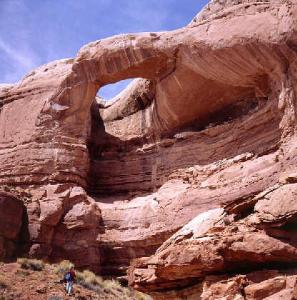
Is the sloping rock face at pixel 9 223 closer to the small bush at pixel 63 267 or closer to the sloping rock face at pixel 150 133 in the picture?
the sloping rock face at pixel 150 133

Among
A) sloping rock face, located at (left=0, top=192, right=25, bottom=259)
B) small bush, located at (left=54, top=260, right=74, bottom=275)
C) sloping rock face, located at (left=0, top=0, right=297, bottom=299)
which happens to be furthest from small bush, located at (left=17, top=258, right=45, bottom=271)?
sloping rock face, located at (left=0, top=0, right=297, bottom=299)

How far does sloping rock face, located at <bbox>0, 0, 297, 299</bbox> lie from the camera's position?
63.5 feet

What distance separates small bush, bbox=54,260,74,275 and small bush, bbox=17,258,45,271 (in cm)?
51

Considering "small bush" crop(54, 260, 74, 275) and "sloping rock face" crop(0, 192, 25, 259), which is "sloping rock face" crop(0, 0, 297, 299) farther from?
"small bush" crop(54, 260, 74, 275)

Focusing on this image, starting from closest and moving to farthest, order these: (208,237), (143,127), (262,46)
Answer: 1. (208,237)
2. (262,46)
3. (143,127)

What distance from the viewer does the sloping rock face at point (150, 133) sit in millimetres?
19344

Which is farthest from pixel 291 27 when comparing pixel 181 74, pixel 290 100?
pixel 181 74

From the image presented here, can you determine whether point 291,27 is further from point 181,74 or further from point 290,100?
point 181,74

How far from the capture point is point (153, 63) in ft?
75.7

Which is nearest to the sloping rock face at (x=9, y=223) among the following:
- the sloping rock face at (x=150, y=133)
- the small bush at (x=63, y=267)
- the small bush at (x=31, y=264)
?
the sloping rock face at (x=150, y=133)

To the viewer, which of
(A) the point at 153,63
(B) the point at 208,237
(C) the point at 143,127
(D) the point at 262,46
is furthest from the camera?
(C) the point at 143,127

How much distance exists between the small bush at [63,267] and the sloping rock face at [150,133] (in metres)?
1.04

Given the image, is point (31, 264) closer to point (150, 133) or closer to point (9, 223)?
point (9, 223)

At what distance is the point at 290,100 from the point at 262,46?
235 cm
